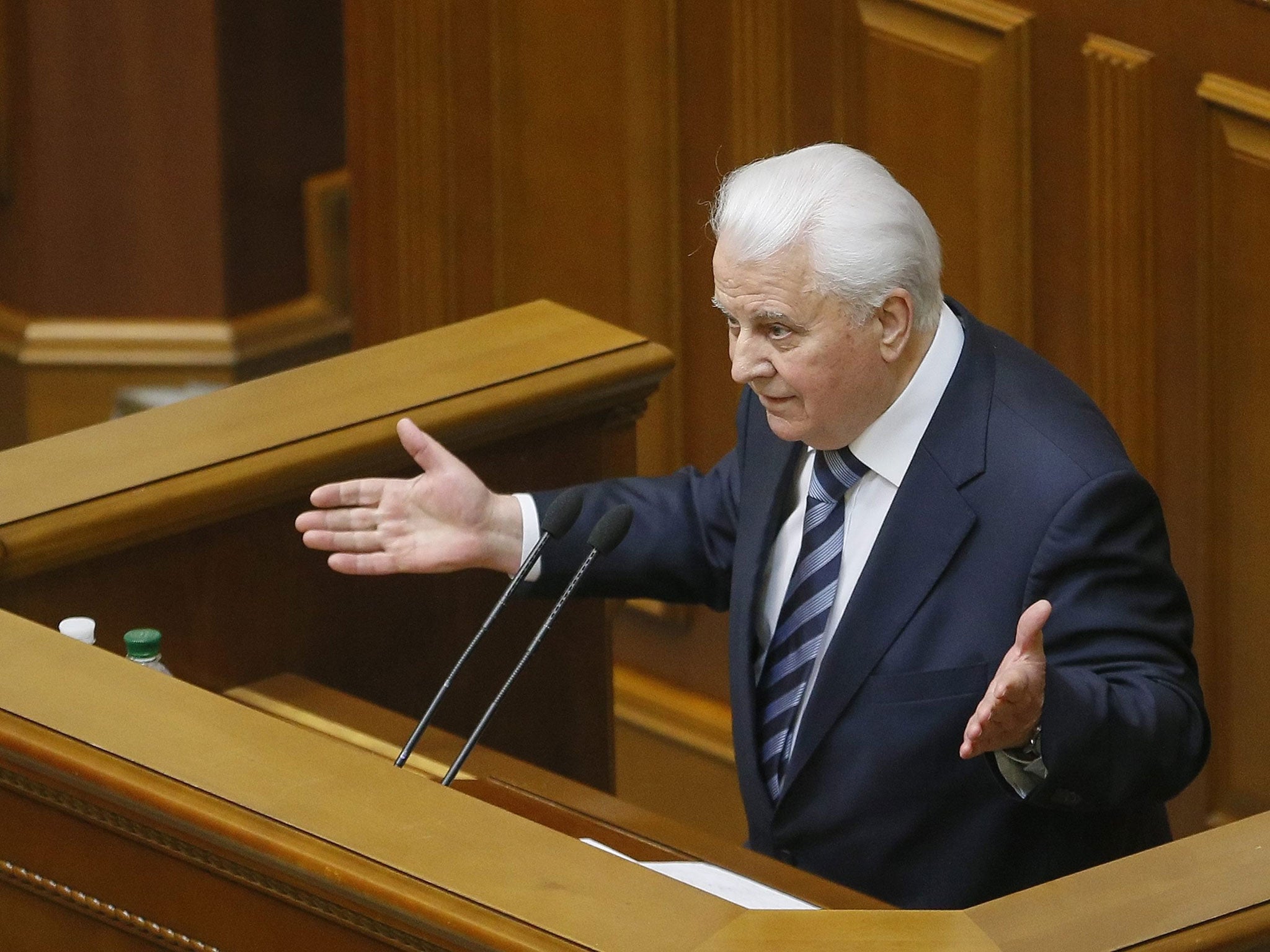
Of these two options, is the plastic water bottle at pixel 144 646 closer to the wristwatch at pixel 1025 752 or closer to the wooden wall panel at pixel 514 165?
the wristwatch at pixel 1025 752

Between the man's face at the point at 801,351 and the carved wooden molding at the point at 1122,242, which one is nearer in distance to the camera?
the man's face at the point at 801,351

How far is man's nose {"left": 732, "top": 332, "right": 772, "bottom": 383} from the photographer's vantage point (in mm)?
2354

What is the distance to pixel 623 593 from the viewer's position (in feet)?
8.74

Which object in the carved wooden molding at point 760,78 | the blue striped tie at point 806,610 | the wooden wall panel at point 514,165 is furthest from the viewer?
the wooden wall panel at point 514,165

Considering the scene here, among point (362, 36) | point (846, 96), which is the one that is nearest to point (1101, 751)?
point (846, 96)

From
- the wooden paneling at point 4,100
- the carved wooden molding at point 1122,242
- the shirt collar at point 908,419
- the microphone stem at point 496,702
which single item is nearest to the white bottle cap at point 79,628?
the microphone stem at point 496,702

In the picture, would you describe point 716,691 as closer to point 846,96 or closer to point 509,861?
point 846,96

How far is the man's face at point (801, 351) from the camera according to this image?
7.57ft

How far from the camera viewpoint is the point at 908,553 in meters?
2.33

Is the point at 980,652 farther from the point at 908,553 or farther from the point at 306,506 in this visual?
the point at 306,506

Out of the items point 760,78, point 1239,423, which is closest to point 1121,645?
point 1239,423

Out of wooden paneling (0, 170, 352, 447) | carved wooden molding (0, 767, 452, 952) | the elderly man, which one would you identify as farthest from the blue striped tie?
wooden paneling (0, 170, 352, 447)

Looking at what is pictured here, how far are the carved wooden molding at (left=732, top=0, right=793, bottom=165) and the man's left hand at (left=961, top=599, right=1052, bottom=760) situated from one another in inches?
66.8

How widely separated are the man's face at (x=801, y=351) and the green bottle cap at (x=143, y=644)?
25.6 inches
